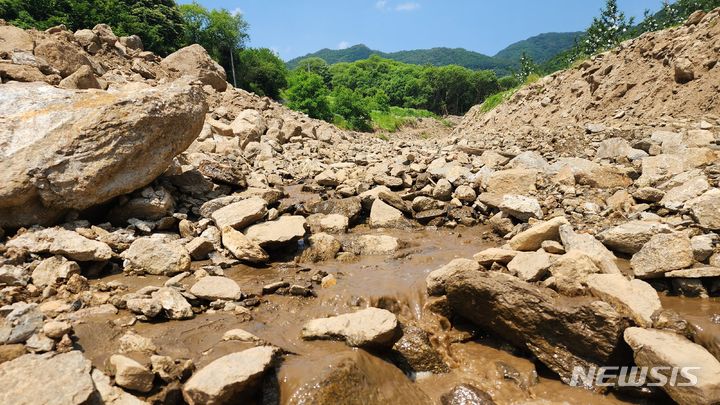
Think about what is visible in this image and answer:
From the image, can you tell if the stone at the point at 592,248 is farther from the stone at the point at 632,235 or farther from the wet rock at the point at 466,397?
the wet rock at the point at 466,397

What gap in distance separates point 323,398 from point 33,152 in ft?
17.8

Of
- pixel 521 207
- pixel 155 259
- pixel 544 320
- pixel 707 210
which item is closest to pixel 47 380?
pixel 155 259

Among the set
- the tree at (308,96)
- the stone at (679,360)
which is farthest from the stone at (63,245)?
the tree at (308,96)

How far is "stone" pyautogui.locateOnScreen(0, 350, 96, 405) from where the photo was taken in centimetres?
270

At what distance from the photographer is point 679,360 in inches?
129

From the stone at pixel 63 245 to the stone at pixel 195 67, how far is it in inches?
555

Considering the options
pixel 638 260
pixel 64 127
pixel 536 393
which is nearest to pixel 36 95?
pixel 64 127

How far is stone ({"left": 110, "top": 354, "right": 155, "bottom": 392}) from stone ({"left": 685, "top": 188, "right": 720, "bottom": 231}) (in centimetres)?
640

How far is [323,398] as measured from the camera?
3.31m

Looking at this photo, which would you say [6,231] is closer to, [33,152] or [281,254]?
[33,152]

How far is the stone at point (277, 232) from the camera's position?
6.21m

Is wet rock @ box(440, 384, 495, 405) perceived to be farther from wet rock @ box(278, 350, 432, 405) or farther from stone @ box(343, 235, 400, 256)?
stone @ box(343, 235, 400, 256)

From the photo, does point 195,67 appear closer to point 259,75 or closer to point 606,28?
point 259,75

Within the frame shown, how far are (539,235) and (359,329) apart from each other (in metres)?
3.20
